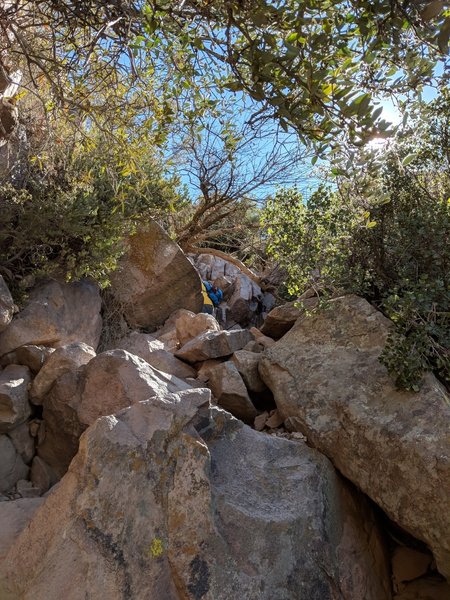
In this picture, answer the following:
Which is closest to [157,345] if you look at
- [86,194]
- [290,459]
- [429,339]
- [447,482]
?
[86,194]

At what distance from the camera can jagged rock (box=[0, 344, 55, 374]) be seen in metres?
4.94

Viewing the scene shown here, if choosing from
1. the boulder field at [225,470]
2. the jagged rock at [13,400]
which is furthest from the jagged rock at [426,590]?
the jagged rock at [13,400]

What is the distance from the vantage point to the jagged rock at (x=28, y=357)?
494cm

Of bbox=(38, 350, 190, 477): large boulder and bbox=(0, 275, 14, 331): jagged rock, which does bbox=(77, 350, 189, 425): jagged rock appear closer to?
bbox=(38, 350, 190, 477): large boulder

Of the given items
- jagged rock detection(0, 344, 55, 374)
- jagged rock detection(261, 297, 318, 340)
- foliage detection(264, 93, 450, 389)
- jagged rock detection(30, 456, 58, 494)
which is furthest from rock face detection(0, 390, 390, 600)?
jagged rock detection(261, 297, 318, 340)

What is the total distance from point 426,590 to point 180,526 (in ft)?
6.49

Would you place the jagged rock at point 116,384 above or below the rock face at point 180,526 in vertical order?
above

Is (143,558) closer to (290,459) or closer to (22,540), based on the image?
(22,540)

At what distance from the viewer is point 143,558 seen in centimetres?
303

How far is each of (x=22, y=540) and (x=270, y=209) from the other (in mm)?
3305

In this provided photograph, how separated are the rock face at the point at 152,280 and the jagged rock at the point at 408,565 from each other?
14.0 feet

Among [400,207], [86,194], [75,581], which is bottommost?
[75,581]

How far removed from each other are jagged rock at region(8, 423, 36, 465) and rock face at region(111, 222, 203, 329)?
2.88 meters

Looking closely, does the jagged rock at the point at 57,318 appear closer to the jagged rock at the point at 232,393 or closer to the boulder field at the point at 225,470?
the boulder field at the point at 225,470
